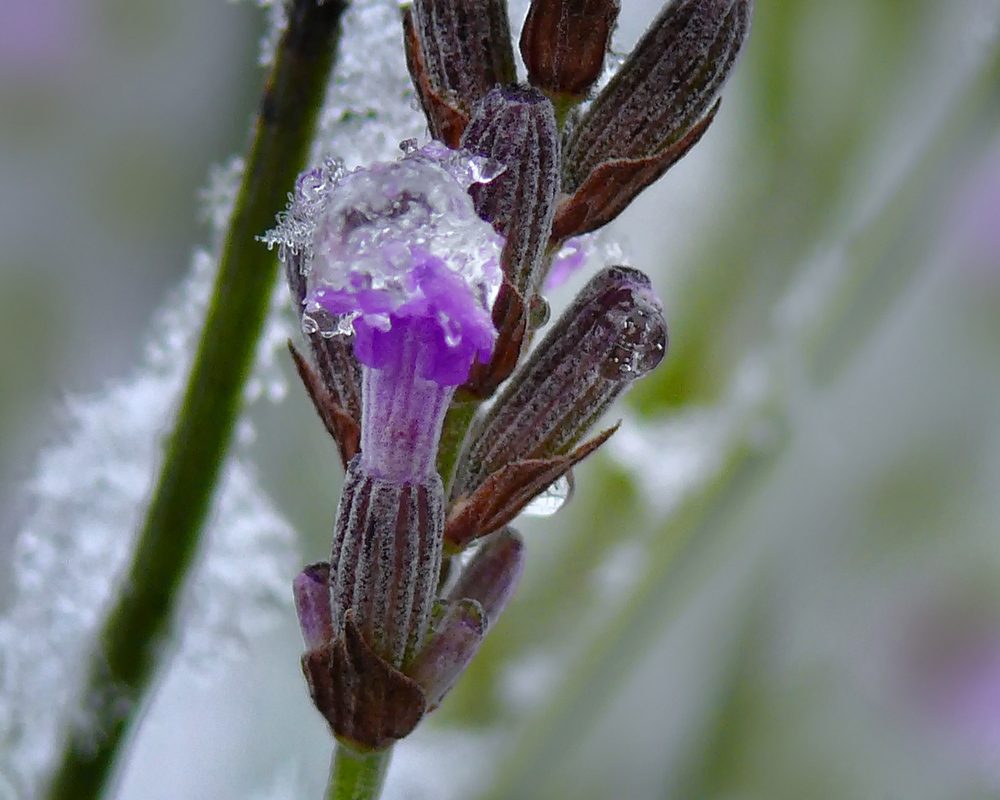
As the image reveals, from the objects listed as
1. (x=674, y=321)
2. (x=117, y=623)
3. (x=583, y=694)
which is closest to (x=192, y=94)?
(x=674, y=321)

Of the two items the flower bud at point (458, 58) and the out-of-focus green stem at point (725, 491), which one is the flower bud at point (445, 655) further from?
the out-of-focus green stem at point (725, 491)

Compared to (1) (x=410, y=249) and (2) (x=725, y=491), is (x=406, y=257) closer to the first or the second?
(1) (x=410, y=249)

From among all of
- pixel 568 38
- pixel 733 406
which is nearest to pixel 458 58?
pixel 568 38

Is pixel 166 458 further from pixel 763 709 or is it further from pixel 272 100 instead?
pixel 763 709

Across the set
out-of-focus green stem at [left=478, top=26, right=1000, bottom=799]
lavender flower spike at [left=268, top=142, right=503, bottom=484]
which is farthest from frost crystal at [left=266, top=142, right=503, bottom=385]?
out-of-focus green stem at [left=478, top=26, right=1000, bottom=799]

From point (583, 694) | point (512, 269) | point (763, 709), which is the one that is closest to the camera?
point (512, 269)

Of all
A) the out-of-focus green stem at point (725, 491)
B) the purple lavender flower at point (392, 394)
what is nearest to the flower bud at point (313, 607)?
the purple lavender flower at point (392, 394)
